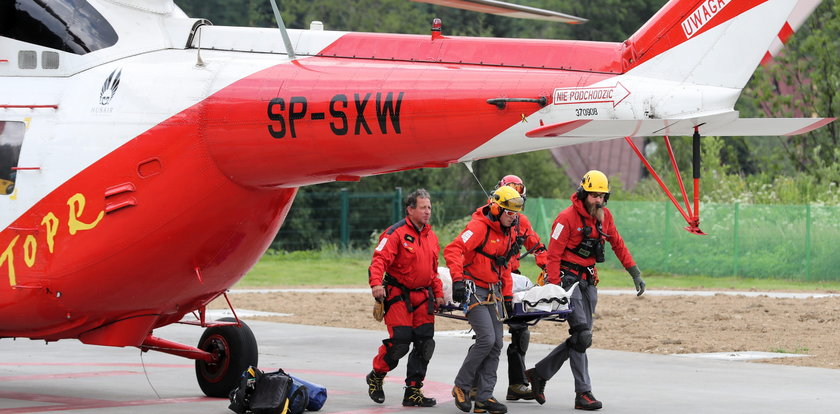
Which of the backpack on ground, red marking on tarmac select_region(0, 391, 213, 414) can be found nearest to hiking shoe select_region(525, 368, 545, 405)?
the backpack on ground

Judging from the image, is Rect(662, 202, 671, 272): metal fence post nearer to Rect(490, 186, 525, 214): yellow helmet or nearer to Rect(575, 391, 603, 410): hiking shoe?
Rect(575, 391, 603, 410): hiking shoe

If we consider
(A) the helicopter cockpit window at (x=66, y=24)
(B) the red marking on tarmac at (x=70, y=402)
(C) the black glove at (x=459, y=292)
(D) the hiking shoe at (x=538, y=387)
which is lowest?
(B) the red marking on tarmac at (x=70, y=402)

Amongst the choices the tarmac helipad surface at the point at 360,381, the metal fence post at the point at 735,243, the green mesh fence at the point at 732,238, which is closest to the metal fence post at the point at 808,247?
the green mesh fence at the point at 732,238

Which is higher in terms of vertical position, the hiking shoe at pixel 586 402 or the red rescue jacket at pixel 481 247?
the red rescue jacket at pixel 481 247

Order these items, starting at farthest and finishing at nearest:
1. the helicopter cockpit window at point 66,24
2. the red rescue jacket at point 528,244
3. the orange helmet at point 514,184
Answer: the orange helmet at point 514,184 → the red rescue jacket at point 528,244 → the helicopter cockpit window at point 66,24

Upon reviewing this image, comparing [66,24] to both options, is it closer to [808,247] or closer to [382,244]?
[382,244]

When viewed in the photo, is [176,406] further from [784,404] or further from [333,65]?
[784,404]

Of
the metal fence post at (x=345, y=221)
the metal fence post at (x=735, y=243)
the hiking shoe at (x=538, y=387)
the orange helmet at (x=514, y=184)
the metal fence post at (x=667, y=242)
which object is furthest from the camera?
the metal fence post at (x=345, y=221)

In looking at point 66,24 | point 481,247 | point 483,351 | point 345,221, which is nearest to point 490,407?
point 483,351

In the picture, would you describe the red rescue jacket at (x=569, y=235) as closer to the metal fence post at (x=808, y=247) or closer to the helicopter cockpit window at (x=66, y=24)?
the helicopter cockpit window at (x=66, y=24)

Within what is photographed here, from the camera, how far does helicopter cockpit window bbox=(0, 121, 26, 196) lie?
11.2 meters

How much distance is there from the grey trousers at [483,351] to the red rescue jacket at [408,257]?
522 mm

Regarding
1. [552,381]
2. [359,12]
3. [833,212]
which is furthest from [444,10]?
[552,381]

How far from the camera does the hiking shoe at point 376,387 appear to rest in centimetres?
1200
